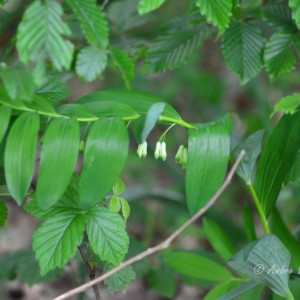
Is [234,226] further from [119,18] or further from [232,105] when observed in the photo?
[232,105]

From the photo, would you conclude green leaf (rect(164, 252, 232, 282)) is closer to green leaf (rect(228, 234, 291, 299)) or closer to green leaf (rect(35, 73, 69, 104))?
green leaf (rect(228, 234, 291, 299))

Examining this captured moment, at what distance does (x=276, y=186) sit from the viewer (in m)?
0.83

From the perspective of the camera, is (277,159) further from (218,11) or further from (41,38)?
(41,38)

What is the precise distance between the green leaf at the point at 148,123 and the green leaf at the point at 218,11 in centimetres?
17

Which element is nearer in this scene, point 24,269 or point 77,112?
point 77,112

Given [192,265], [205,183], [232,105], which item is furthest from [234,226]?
[232,105]

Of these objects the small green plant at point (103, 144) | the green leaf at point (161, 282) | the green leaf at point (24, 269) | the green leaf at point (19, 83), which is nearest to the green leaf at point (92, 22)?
the small green plant at point (103, 144)

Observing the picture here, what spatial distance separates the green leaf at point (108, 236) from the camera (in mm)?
723

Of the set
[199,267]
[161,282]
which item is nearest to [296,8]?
[199,267]

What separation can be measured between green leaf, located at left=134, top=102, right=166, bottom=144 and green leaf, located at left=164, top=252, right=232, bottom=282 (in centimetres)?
51

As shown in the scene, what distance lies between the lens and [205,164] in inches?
27.4

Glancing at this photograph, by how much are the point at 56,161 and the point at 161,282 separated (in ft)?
2.68

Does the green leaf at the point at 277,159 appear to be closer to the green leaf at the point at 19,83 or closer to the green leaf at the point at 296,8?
the green leaf at the point at 296,8

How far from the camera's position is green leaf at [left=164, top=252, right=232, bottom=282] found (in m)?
1.03
